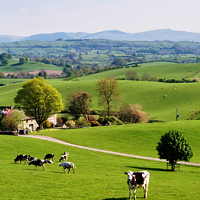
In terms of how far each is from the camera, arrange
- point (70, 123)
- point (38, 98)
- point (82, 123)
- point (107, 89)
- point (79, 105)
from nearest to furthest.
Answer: point (38, 98), point (82, 123), point (70, 123), point (79, 105), point (107, 89)

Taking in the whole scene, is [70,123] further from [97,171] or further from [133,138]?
[97,171]

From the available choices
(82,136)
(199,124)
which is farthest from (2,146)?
(199,124)

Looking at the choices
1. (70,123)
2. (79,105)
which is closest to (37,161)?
(70,123)

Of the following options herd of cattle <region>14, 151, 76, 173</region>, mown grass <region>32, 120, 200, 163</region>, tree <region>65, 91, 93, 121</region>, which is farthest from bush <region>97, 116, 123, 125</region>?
herd of cattle <region>14, 151, 76, 173</region>

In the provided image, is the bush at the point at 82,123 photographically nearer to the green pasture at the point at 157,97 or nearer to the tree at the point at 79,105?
the tree at the point at 79,105

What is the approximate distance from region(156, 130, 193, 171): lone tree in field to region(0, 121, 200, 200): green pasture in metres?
1.74

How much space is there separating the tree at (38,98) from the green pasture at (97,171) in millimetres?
16859

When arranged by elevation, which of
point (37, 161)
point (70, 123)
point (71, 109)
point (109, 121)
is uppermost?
point (37, 161)

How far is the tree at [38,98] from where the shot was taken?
7862 cm

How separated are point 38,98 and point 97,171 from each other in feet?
161

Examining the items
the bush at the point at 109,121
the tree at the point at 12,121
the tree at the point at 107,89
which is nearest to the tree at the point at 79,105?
the tree at the point at 107,89

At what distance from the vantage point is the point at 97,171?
107 ft

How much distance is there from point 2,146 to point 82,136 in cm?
2002

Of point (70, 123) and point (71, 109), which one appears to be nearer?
point (70, 123)
